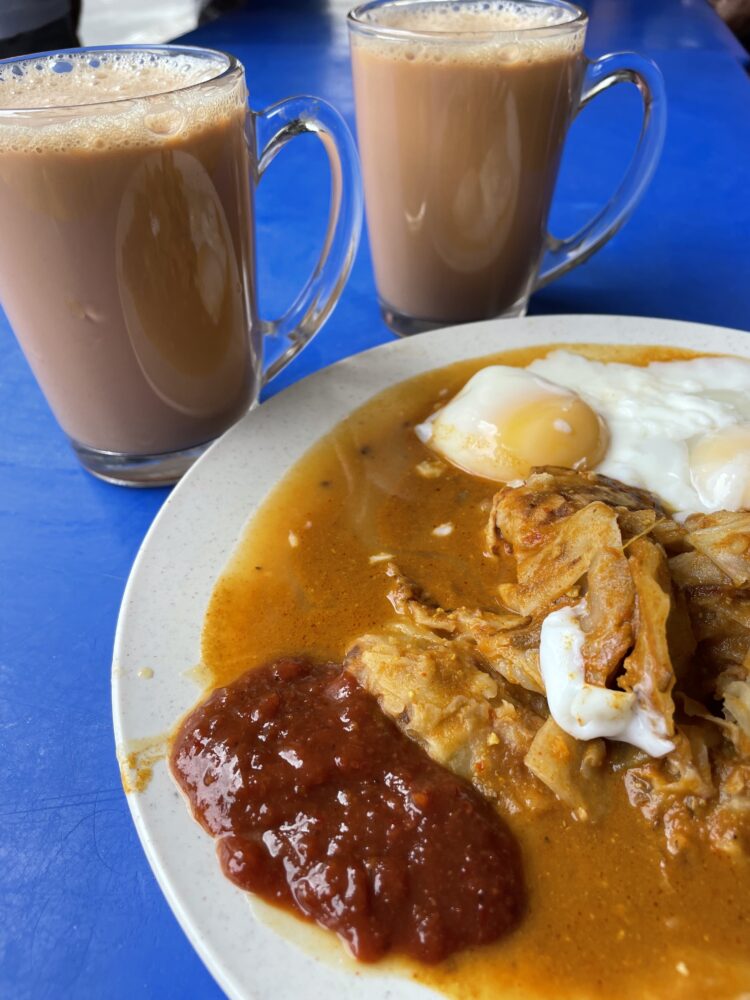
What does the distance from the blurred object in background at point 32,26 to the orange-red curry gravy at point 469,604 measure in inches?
148

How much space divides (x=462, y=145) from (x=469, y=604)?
1.23m

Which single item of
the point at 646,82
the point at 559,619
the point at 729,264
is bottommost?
the point at 729,264

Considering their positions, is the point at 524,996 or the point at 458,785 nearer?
the point at 524,996

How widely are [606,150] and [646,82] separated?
1.78m

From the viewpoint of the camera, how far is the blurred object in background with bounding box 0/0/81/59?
455cm

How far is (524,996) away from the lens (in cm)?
108

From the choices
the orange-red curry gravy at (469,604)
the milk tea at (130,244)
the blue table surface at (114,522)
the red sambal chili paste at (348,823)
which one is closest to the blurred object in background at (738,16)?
the blue table surface at (114,522)

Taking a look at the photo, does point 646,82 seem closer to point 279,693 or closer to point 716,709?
point 716,709

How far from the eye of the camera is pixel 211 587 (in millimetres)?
1617

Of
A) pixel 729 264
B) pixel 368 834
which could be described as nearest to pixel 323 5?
pixel 729 264

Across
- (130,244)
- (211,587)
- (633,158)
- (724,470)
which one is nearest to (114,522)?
(211,587)

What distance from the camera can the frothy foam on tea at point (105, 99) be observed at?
1521 millimetres

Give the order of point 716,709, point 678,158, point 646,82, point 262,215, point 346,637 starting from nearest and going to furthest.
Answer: point 716,709, point 346,637, point 646,82, point 262,215, point 678,158

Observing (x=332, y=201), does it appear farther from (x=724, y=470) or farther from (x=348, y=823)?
(x=348, y=823)
